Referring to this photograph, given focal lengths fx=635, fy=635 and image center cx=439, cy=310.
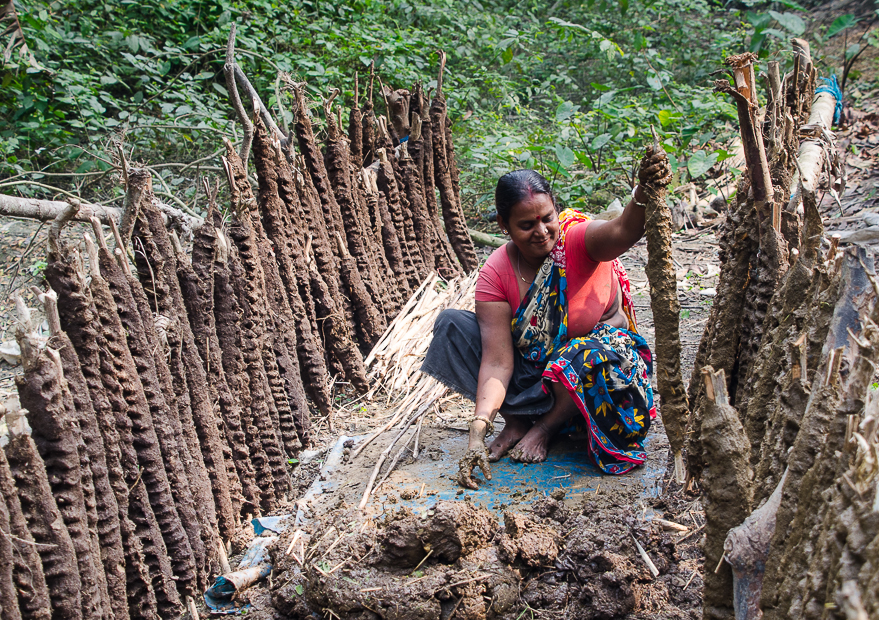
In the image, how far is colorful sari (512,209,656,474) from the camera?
294cm

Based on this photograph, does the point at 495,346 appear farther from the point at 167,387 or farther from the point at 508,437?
the point at 167,387

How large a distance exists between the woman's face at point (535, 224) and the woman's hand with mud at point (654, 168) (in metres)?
0.72

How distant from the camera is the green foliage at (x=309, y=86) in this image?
6.39 m

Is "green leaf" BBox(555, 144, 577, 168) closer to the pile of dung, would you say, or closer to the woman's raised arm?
the woman's raised arm

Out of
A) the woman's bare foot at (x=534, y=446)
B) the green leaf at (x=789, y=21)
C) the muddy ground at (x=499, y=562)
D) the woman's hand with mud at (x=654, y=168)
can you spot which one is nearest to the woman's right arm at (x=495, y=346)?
the woman's bare foot at (x=534, y=446)

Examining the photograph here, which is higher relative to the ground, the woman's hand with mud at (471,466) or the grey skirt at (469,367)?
the grey skirt at (469,367)

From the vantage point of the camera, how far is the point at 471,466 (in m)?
2.90

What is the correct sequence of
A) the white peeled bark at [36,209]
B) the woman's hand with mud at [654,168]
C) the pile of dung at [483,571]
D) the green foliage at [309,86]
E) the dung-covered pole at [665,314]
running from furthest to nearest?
the green foliage at [309,86], the white peeled bark at [36,209], the dung-covered pole at [665,314], the woman's hand with mud at [654,168], the pile of dung at [483,571]

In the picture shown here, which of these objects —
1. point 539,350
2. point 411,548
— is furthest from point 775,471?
point 539,350

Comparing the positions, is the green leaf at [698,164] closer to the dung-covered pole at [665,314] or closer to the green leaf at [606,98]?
the green leaf at [606,98]

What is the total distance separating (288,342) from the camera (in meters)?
3.48

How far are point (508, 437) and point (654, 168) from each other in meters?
1.67

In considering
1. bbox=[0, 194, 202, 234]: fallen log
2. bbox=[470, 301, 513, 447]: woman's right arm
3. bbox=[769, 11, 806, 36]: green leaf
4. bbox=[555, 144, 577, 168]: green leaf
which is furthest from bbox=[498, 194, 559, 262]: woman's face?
bbox=[769, 11, 806, 36]: green leaf

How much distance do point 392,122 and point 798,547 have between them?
4.98 metres
